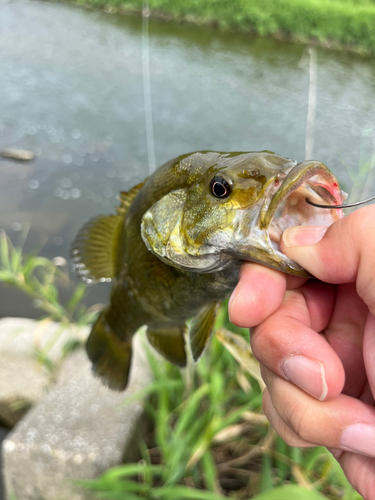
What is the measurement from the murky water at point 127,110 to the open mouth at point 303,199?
11.4ft

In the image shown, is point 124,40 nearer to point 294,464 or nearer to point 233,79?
point 233,79

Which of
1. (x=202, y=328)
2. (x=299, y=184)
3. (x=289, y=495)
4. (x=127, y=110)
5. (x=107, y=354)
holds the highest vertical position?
(x=299, y=184)

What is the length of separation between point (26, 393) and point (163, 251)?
2.43 m

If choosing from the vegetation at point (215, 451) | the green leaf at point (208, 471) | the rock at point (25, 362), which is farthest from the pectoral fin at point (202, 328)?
the rock at point (25, 362)

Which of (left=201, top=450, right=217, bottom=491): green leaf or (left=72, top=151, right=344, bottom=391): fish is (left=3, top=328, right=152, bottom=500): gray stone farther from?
(left=72, top=151, right=344, bottom=391): fish

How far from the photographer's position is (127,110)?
25.3 feet

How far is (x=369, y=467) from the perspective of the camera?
3.20 feet

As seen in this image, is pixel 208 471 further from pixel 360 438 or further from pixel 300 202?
pixel 300 202

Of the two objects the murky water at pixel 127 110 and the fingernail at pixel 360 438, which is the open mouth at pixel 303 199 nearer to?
the fingernail at pixel 360 438

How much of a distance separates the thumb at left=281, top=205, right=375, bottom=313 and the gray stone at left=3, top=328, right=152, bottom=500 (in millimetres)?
1839

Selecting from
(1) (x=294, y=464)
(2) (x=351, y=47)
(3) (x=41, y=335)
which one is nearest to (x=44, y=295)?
(3) (x=41, y=335)

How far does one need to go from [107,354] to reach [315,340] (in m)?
1.02

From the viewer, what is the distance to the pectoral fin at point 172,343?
158 centimetres

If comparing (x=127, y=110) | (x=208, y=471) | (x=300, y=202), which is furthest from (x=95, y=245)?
(x=127, y=110)
